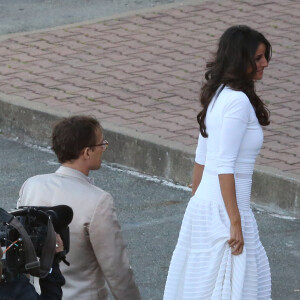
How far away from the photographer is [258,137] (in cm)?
460

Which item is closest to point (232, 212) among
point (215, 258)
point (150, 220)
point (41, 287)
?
point (215, 258)

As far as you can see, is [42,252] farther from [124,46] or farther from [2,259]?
[124,46]

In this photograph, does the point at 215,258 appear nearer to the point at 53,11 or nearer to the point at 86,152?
the point at 86,152

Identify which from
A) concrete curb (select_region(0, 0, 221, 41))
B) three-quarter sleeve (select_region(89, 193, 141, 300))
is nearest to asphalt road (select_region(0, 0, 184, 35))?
concrete curb (select_region(0, 0, 221, 41))

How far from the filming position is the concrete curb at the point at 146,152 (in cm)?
745

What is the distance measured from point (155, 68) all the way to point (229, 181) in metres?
5.84

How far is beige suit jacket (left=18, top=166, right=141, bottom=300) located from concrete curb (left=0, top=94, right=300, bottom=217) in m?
3.24

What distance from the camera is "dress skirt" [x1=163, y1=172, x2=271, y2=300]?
4617mm

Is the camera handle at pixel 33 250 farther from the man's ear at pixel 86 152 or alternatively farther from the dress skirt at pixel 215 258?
the dress skirt at pixel 215 258


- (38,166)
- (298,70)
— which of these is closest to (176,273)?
(38,166)

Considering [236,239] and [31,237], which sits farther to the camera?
[236,239]

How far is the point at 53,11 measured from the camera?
13.1m

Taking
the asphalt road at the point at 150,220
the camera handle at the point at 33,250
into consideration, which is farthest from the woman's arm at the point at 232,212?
the asphalt road at the point at 150,220

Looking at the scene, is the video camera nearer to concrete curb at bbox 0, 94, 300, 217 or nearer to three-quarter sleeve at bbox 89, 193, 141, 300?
three-quarter sleeve at bbox 89, 193, 141, 300
